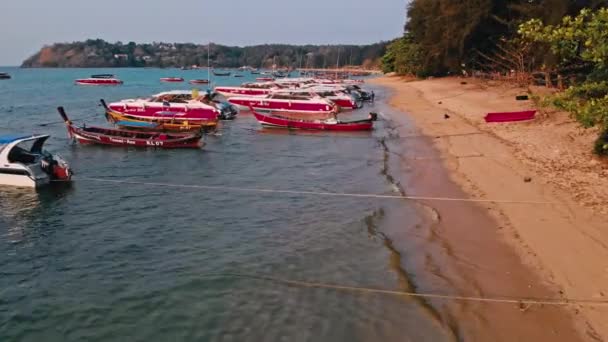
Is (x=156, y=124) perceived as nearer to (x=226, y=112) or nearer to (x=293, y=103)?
(x=226, y=112)

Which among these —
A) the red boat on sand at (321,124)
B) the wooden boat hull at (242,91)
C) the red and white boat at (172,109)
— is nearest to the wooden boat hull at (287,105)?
the wooden boat hull at (242,91)

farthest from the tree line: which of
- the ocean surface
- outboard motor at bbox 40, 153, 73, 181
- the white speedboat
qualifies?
the white speedboat

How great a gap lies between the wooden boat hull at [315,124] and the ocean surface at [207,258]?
A: 12138 millimetres

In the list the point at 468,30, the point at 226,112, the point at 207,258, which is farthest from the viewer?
the point at 468,30

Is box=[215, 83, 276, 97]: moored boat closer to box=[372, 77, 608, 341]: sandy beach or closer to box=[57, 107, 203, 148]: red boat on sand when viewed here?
box=[57, 107, 203, 148]: red boat on sand

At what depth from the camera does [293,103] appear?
161ft

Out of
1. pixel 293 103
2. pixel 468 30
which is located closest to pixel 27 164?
pixel 293 103

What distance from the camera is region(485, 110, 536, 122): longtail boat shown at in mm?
33500

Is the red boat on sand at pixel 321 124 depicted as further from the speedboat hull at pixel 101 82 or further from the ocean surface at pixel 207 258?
the speedboat hull at pixel 101 82

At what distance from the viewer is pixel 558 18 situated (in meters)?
37.2

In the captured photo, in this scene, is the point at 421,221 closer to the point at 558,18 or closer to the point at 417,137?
the point at 417,137

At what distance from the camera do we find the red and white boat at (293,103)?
4812 cm

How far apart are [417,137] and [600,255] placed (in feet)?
69.5

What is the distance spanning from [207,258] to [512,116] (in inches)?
1039
